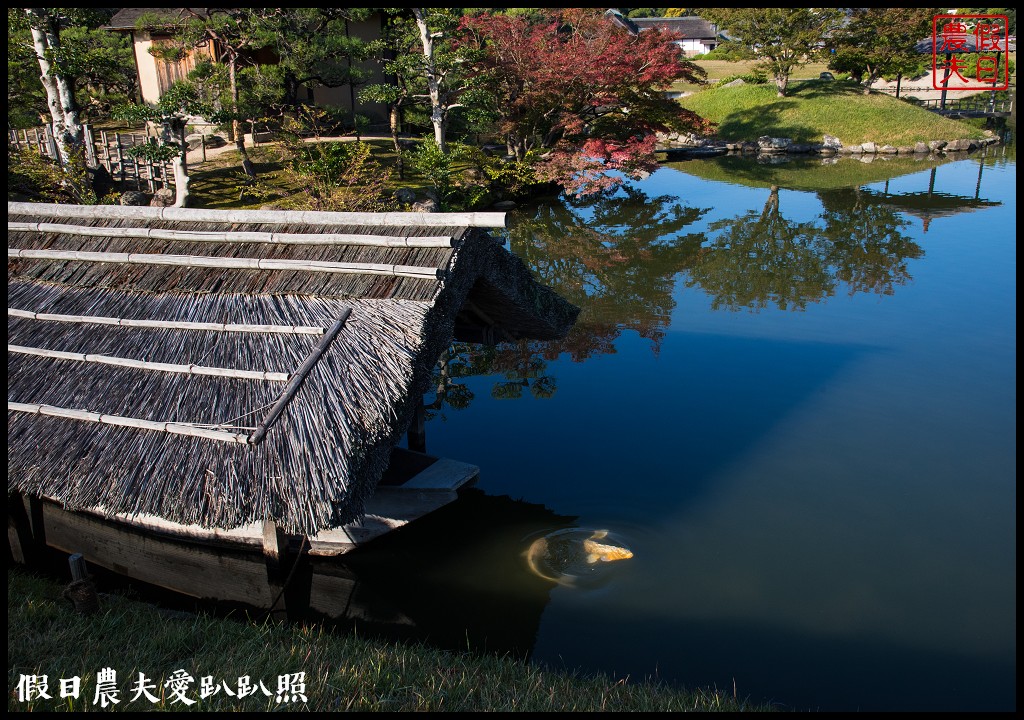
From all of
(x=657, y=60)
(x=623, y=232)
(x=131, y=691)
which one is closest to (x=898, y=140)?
(x=657, y=60)

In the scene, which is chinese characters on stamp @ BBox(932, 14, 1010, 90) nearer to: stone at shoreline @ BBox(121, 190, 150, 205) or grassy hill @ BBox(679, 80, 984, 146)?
grassy hill @ BBox(679, 80, 984, 146)

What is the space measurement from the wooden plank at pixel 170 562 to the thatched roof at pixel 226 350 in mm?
1232

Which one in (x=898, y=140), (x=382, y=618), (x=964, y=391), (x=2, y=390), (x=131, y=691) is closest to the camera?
(x=131, y=691)

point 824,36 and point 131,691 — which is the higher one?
point 824,36

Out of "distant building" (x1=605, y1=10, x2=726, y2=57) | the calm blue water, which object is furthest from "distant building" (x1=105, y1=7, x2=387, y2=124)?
"distant building" (x1=605, y1=10, x2=726, y2=57)

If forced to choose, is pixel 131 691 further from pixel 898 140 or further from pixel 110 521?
pixel 898 140

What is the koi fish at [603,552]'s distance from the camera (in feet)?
22.4

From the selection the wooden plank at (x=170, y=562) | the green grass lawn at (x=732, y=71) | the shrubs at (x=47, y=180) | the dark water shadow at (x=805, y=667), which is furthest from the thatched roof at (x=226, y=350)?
the green grass lawn at (x=732, y=71)

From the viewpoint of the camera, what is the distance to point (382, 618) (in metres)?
6.31

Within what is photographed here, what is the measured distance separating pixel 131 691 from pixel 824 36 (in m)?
35.6

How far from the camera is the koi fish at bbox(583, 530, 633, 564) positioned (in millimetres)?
6816

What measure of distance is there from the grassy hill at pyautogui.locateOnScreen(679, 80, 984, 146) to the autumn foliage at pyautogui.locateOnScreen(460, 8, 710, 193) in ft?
40.6

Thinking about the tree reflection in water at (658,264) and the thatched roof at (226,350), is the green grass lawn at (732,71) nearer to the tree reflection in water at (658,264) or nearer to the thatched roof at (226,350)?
the tree reflection in water at (658,264)

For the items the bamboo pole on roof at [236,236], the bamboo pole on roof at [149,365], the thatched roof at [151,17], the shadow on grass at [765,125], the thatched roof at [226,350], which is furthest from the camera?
the shadow on grass at [765,125]
